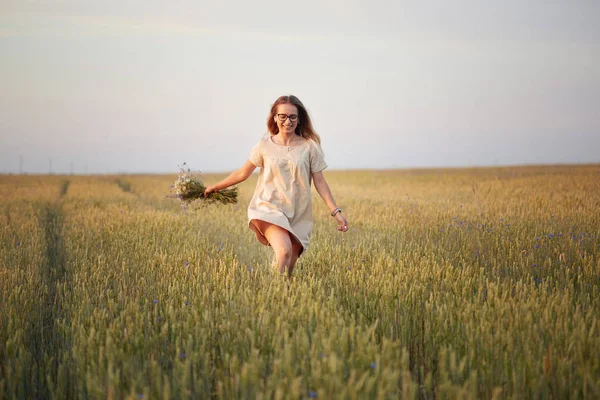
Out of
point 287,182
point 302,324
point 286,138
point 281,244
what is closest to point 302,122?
point 286,138

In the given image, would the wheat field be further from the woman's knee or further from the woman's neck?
the woman's neck

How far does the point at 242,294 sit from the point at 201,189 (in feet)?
7.62

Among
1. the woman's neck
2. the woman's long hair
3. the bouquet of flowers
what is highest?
the woman's long hair

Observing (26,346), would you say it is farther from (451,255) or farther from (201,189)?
(451,255)

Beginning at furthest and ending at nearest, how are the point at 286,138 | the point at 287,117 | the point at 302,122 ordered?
the point at 302,122, the point at 286,138, the point at 287,117

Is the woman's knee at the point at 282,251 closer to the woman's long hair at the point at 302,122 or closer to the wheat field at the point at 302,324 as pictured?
the wheat field at the point at 302,324

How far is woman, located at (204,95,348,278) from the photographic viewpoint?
14.5ft

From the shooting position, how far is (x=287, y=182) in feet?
14.8

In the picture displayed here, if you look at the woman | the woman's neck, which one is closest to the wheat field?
the woman

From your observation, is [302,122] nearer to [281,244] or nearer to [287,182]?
[287,182]

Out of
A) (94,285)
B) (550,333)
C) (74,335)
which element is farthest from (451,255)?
(74,335)

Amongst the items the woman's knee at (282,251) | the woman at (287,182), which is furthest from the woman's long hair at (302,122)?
the woman's knee at (282,251)

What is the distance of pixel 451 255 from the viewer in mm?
5852

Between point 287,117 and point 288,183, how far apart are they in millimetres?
598
